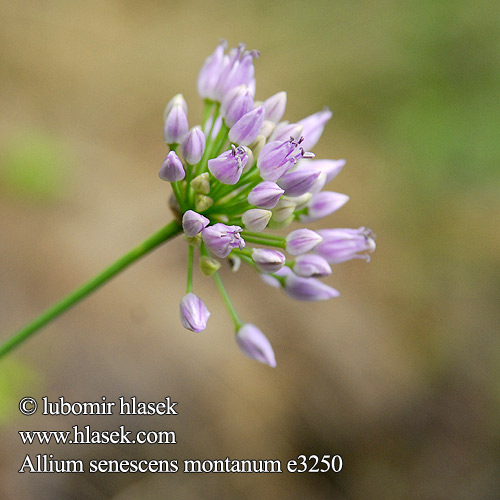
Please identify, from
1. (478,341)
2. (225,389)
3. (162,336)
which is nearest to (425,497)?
(478,341)

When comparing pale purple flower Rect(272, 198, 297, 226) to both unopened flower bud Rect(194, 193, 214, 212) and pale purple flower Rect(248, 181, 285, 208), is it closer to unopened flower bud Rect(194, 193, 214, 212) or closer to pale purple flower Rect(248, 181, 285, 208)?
pale purple flower Rect(248, 181, 285, 208)

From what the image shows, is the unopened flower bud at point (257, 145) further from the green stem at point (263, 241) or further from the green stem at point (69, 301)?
the green stem at point (69, 301)

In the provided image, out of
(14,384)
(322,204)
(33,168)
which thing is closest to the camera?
(322,204)

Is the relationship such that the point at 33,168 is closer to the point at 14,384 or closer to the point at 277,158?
the point at 14,384

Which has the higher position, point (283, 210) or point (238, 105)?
point (238, 105)

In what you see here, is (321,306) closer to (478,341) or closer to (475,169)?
(478,341)

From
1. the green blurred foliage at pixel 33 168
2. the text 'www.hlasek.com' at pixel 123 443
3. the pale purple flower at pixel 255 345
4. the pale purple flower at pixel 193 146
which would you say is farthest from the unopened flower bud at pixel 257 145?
the green blurred foliage at pixel 33 168

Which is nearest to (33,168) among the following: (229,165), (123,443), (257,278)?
(257,278)
